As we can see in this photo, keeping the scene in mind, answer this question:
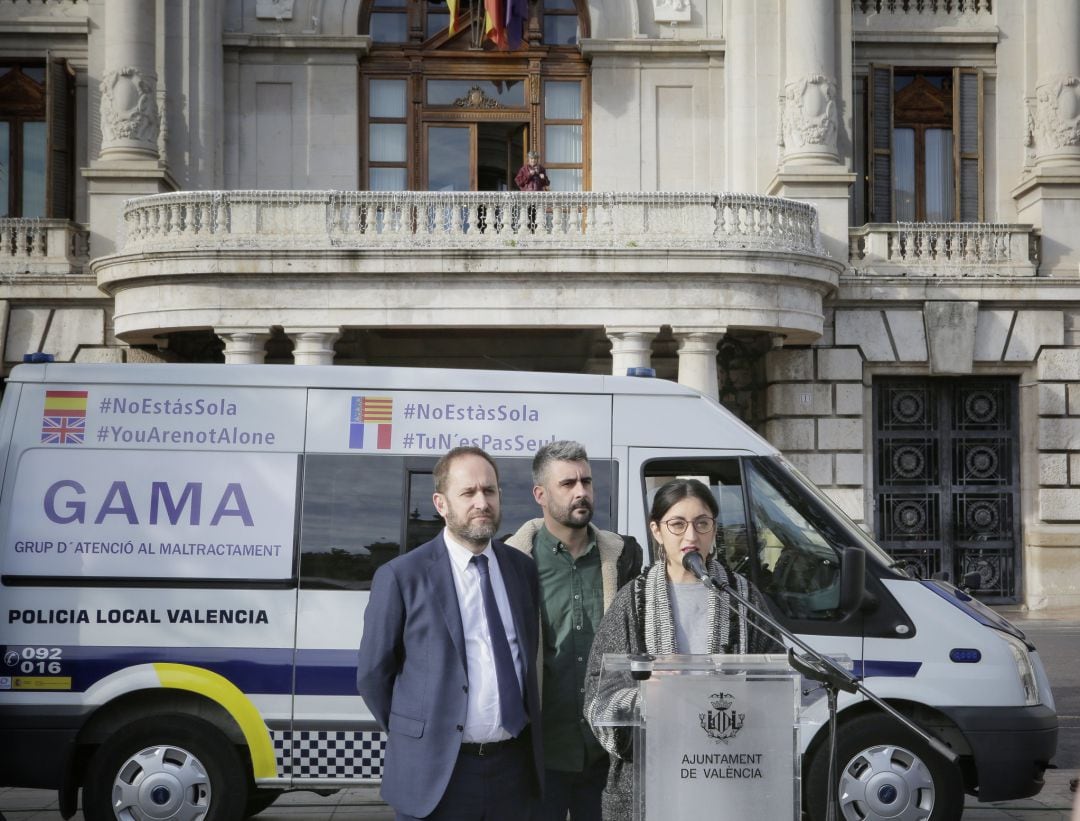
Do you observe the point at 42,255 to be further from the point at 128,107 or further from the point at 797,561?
A: the point at 797,561

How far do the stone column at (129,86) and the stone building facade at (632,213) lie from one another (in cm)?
5

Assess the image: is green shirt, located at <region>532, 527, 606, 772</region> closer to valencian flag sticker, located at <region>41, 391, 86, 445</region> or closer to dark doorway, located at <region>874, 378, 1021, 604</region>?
valencian flag sticker, located at <region>41, 391, 86, 445</region>

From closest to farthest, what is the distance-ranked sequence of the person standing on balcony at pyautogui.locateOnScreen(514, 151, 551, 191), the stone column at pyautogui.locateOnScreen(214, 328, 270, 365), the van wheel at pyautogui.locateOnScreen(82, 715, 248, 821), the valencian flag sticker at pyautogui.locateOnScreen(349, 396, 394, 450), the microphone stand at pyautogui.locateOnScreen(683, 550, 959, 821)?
the microphone stand at pyautogui.locateOnScreen(683, 550, 959, 821) → the van wheel at pyautogui.locateOnScreen(82, 715, 248, 821) → the valencian flag sticker at pyautogui.locateOnScreen(349, 396, 394, 450) → the stone column at pyautogui.locateOnScreen(214, 328, 270, 365) → the person standing on balcony at pyautogui.locateOnScreen(514, 151, 551, 191)

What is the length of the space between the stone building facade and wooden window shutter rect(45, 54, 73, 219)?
62 mm

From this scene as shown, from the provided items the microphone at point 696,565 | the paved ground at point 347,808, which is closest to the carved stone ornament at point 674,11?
the paved ground at point 347,808

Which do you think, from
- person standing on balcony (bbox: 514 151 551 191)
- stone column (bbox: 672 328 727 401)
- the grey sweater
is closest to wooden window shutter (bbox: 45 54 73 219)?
person standing on balcony (bbox: 514 151 551 191)

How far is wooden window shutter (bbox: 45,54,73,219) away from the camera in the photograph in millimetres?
22984

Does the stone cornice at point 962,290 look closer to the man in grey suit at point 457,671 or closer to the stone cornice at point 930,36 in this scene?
the stone cornice at point 930,36

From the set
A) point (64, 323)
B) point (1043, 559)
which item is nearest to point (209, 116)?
point (64, 323)

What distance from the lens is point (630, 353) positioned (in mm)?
19688

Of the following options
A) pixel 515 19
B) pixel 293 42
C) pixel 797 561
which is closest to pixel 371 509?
pixel 797 561

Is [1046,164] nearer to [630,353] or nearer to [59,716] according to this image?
[630,353]

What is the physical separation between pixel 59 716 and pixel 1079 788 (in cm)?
561

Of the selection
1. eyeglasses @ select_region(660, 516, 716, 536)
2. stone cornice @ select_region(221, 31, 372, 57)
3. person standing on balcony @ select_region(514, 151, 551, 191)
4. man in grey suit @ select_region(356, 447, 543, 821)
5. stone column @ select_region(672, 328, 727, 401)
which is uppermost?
stone cornice @ select_region(221, 31, 372, 57)
